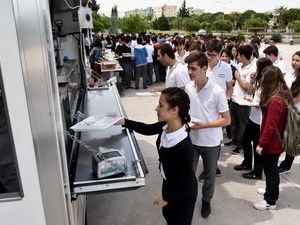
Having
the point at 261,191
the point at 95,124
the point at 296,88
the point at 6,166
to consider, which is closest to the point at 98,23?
the point at 296,88

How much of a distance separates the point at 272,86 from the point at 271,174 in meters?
0.97

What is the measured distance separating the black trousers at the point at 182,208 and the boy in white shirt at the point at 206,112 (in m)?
0.93

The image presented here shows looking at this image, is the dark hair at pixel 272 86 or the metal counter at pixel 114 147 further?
the dark hair at pixel 272 86

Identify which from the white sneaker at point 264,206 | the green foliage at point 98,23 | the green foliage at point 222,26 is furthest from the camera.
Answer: the green foliage at point 222,26

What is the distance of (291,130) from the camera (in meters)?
3.35

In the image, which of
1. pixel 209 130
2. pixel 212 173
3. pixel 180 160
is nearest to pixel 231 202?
pixel 212 173

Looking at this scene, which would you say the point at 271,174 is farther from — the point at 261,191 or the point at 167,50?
the point at 167,50

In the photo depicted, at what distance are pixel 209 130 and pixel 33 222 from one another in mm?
2198

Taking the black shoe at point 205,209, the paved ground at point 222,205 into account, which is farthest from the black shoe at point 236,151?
the black shoe at point 205,209

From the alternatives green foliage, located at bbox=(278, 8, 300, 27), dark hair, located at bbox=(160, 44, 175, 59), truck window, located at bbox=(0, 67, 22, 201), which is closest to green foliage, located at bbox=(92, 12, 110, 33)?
dark hair, located at bbox=(160, 44, 175, 59)

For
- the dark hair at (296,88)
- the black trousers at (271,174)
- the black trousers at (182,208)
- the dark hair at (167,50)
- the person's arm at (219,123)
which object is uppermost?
the dark hair at (167,50)

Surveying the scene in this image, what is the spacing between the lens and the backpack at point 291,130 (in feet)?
11.0

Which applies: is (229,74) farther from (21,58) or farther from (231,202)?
(21,58)

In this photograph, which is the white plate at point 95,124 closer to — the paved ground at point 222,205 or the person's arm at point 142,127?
the person's arm at point 142,127
